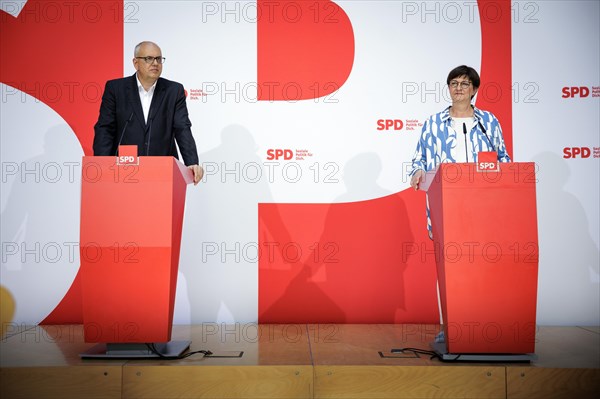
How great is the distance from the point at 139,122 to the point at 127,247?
2.63 ft

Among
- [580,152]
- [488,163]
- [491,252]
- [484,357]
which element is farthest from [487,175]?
[580,152]

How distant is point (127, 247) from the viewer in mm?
2480

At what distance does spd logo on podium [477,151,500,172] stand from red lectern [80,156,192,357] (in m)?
1.40

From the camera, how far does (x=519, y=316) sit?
8.14 ft

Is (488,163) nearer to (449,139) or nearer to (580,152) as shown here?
(449,139)

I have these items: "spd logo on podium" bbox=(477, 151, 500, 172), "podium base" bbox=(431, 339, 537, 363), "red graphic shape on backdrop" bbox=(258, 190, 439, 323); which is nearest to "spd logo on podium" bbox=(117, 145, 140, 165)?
"red graphic shape on backdrop" bbox=(258, 190, 439, 323)

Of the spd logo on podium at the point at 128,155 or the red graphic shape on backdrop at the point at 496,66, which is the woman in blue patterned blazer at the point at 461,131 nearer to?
the red graphic shape on backdrop at the point at 496,66

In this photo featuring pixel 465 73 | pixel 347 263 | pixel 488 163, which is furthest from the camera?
pixel 347 263

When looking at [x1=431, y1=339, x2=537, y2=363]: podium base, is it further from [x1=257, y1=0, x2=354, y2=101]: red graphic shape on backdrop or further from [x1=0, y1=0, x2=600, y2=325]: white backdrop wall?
Result: [x1=257, y1=0, x2=354, y2=101]: red graphic shape on backdrop

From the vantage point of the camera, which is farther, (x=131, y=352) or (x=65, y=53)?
(x=65, y=53)

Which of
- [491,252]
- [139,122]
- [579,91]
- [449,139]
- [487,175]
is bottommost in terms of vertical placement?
[491,252]

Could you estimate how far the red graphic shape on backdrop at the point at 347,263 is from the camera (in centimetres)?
377

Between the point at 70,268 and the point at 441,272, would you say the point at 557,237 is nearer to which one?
the point at 441,272

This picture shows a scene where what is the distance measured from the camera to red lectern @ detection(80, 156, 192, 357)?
2.48 metres
